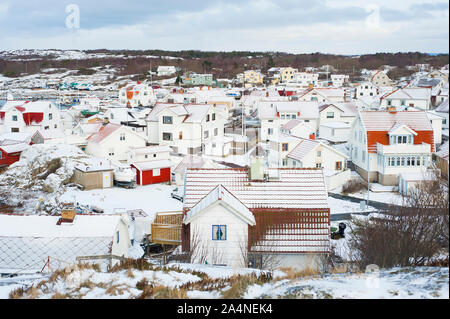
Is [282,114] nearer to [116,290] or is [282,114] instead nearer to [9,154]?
[9,154]

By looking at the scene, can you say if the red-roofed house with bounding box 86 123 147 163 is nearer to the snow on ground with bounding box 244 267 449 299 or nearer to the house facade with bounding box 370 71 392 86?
the snow on ground with bounding box 244 267 449 299

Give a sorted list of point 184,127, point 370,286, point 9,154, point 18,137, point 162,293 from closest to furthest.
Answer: point 370,286 → point 162,293 → point 9,154 → point 18,137 → point 184,127

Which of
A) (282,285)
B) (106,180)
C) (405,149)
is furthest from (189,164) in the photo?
(282,285)

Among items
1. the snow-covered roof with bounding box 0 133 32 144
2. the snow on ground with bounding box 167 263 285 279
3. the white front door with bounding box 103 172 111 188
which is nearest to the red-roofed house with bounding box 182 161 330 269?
the snow on ground with bounding box 167 263 285 279

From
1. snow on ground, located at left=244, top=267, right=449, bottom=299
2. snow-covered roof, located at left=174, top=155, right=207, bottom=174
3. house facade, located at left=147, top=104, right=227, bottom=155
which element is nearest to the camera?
snow on ground, located at left=244, top=267, right=449, bottom=299
